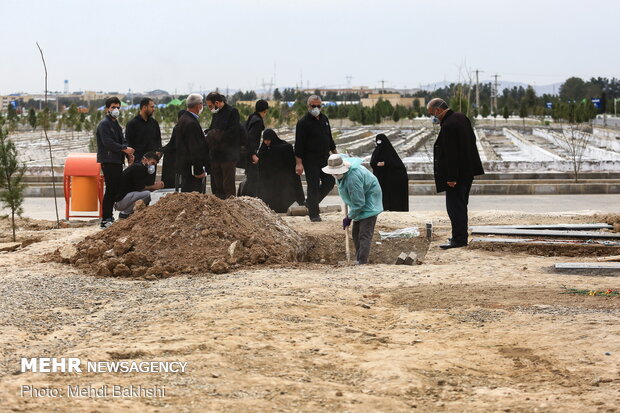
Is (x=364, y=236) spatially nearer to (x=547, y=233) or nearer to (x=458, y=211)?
(x=458, y=211)

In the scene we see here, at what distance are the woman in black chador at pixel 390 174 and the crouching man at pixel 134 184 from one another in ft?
8.52

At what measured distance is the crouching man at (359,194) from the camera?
8383 mm

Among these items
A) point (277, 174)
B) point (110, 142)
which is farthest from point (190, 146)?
point (277, 174)

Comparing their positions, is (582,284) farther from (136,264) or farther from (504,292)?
(136,264)

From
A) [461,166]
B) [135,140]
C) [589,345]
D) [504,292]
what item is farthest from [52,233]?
[589,345]

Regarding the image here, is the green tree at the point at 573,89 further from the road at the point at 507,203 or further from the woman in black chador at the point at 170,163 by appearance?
the woman in black chador at the point at 170,163

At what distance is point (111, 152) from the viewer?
426 inches

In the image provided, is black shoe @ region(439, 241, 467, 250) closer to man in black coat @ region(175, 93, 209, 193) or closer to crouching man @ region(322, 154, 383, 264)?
crouching man @ region(322, 154, 383, 264)

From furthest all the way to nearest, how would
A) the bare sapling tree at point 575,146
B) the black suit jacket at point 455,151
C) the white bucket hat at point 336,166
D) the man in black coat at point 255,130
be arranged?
1. the bare sapling tree at point 575,146
2. the man in black coat at point 255,130
3. the black suit jacket at point 455,151
4. the white bucket hat at point 336,166

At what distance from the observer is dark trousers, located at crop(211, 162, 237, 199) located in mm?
11289

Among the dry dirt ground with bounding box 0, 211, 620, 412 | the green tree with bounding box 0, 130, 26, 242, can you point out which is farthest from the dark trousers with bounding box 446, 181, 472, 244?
the green tree with bounding box 0, 130, 26, 242

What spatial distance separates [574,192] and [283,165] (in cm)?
708

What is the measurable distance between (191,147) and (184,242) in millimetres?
2196

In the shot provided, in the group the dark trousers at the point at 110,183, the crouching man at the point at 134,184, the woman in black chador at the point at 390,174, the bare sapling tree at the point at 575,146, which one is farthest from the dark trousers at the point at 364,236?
the bare sapling tree at the point at 575,146
